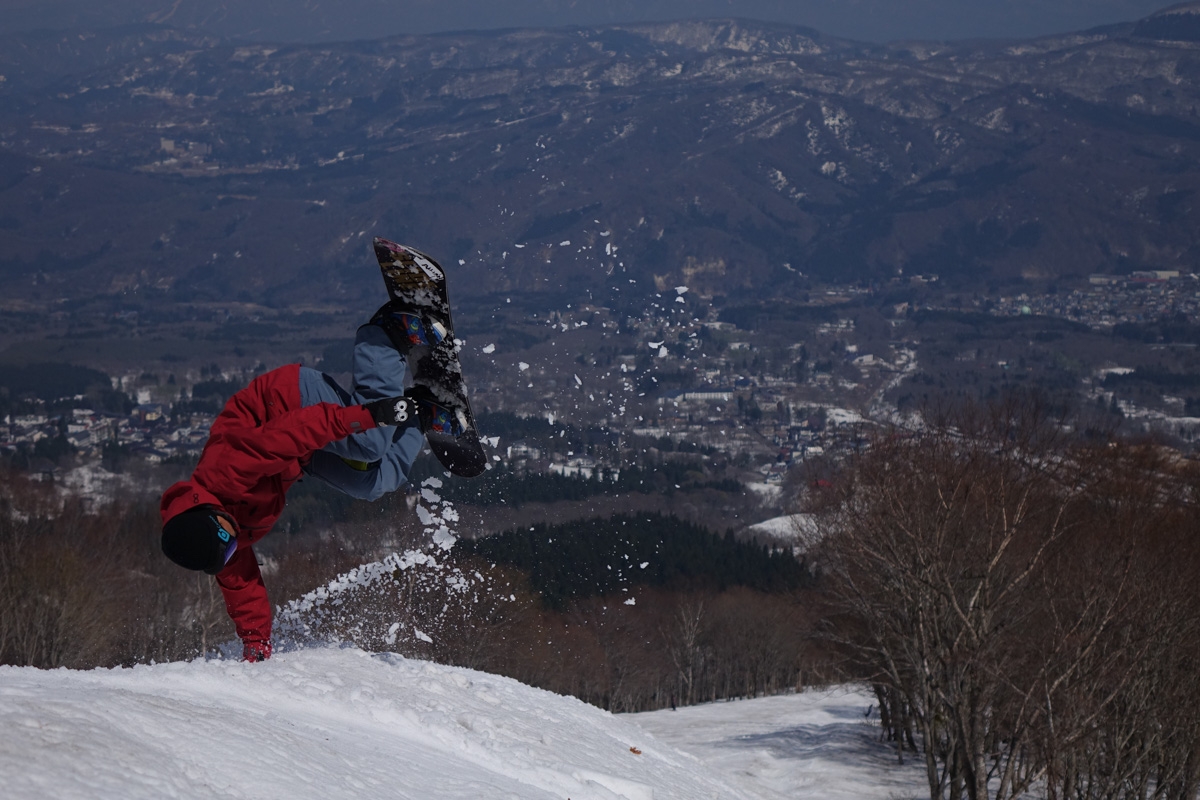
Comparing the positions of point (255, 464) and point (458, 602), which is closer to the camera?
point (255, 464)

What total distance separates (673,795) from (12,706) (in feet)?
13.7

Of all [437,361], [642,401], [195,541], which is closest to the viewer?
[195,541]

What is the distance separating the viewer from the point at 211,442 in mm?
6914

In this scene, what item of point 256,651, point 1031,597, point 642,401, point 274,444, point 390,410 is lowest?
point 1031,597

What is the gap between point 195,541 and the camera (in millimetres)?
6410

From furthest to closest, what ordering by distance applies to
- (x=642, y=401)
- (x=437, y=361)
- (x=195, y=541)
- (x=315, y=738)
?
1. (x=642, y=401)
2. (x=437, y=361)
3. (x=195, y=541)
4. (x=315, y=738)

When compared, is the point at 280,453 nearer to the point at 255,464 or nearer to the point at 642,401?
the point at 255,464

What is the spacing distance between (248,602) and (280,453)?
1.15 m

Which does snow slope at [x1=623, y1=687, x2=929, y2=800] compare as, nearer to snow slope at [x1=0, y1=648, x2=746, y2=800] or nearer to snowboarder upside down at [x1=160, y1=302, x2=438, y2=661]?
snow slope at [x1=0, y1=648, x2=746, y2=800]

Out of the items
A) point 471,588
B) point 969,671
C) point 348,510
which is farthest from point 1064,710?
point 471,588

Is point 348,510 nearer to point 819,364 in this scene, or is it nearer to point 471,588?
point 471,588

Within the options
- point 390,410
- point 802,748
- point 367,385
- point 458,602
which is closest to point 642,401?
point 458,602

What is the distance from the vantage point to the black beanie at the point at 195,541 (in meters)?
6.41

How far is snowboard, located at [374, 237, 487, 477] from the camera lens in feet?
23.1
